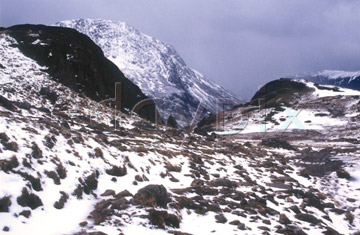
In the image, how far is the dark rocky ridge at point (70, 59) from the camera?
44.9 metres

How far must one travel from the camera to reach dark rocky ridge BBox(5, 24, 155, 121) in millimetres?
44906

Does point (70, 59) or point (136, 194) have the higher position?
point (70, 59)

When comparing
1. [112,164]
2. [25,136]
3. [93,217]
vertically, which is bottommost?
[93,217]

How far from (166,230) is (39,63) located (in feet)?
144

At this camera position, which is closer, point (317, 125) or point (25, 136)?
point (25, 136)

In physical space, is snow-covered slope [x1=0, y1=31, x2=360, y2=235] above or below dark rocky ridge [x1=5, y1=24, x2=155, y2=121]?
below

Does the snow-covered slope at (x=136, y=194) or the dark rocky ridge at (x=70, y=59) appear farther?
the dark rocky ridge at (x=70, y=59)

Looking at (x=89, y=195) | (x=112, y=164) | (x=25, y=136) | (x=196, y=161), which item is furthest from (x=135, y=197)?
(x=196, y=161)

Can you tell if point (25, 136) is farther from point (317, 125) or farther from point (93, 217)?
point (317, 125)

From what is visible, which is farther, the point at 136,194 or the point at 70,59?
the point at 70,59

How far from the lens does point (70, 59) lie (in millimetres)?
49281

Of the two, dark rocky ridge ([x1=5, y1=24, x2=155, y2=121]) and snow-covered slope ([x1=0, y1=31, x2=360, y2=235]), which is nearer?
snow-covered slope ([x1=0, y1=31, x2=360, y2=235])

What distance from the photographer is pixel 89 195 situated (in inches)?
405

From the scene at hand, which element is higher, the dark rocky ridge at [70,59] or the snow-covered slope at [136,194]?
the dark rocky ridge at [70,59]
